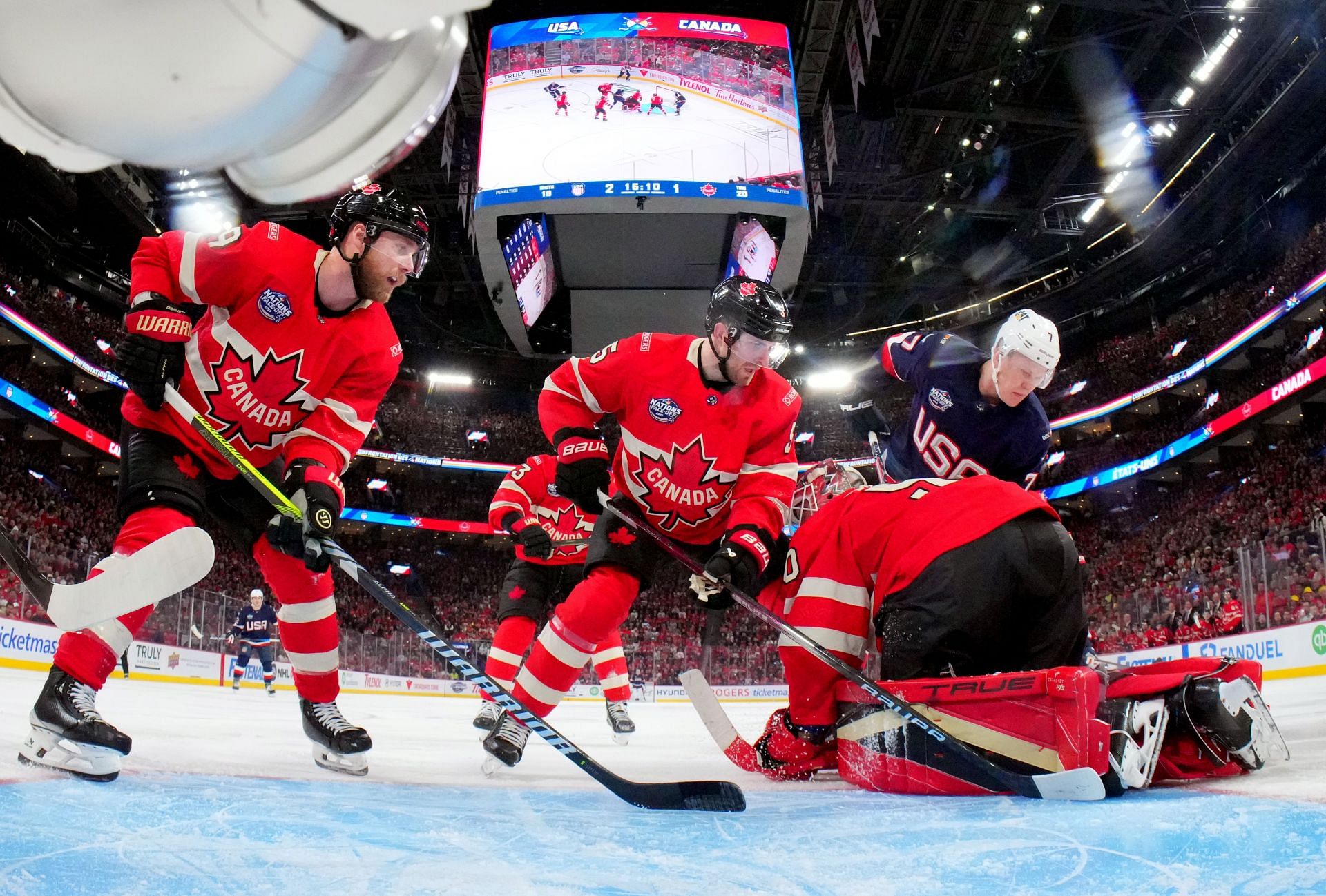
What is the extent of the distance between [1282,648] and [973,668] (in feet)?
20.9

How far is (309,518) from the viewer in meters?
2.16

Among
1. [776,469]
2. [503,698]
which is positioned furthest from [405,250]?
[776,469]

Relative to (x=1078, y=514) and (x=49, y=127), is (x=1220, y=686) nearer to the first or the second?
(x=49, y=127)

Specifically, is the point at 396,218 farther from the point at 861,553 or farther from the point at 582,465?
the point at 861,553

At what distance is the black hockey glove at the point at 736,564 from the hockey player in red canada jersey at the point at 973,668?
0.33ft

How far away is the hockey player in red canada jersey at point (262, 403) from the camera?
6.53 ft

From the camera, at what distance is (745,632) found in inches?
478

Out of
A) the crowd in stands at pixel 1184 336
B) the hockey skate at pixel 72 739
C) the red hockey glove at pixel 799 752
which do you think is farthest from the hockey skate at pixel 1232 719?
the crowd in stands at pixel 1184 336

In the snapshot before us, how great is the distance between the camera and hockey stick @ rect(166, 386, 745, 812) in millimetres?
1663

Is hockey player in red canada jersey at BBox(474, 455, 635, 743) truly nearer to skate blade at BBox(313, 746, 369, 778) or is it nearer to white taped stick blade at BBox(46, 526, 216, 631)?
skate blade at BBox(313, 746, 369, 778)

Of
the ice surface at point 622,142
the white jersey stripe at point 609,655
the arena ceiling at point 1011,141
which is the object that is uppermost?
the arena ceiling at point 1011,141

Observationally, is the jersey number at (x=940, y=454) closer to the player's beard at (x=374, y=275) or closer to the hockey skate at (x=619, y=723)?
the player's beard at (x=374, y=275)

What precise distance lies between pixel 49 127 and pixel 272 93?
0.46ft

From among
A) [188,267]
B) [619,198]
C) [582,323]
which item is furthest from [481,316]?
[188,267]
